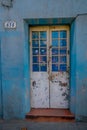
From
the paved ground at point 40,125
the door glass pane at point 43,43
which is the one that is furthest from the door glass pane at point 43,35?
the paved ground at point 40,125

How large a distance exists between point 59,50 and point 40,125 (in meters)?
2.35

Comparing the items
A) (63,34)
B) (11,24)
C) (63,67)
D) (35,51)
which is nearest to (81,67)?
(63,67)

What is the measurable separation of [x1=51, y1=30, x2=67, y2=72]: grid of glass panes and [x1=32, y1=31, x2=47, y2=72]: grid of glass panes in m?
0.29

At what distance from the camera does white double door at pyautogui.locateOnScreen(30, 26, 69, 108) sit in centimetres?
630

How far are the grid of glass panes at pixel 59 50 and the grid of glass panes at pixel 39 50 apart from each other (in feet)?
0.94

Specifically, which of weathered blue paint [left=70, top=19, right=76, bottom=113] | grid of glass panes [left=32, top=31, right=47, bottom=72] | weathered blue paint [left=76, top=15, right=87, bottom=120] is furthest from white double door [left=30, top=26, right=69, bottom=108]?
weathered blue paint [left=76, top=15, right=87, bottom=120]

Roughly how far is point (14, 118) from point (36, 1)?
11.6ft

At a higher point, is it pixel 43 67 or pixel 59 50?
pixel 59 50

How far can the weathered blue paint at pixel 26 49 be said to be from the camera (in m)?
5.66

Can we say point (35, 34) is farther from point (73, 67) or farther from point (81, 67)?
point (81, 67)

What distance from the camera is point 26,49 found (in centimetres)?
607

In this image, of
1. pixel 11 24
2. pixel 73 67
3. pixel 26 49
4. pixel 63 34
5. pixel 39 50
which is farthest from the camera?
pixel 39 50

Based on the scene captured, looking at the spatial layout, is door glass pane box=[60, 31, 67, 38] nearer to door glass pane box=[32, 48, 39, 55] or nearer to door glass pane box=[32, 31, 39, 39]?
door glass pane box=[32, 31, 39, 39]

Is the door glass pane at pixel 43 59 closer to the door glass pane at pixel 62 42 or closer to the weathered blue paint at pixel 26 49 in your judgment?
the weathered blue paint at pixel 26 49
